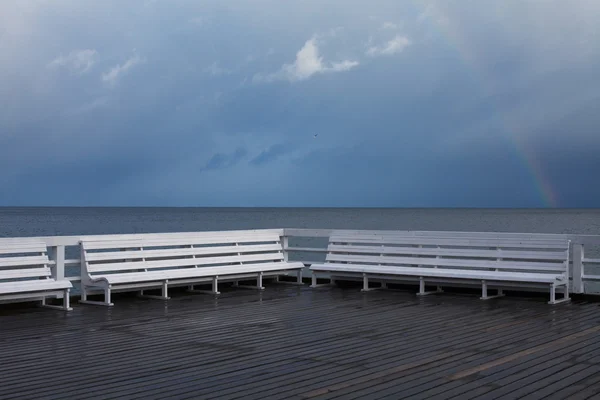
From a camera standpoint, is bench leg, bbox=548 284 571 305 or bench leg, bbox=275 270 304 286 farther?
bench leg, bbox=275 270 304 286

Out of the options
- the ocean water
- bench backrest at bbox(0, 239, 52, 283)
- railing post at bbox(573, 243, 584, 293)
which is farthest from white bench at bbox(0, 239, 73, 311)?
the ocean water

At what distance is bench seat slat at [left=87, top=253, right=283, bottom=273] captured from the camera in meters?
9.20

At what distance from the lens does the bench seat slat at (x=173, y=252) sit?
365 inches

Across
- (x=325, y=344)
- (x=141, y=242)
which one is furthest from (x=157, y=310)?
(x=325, y=344)

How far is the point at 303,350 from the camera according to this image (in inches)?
240

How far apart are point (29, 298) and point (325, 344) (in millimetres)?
3968

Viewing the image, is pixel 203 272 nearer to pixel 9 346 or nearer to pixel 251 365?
pixel 9 346

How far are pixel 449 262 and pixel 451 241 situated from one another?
293 millimetres

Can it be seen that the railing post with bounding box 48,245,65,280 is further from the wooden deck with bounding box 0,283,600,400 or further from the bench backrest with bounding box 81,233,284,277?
the wooden deck with bounding box 0,283,600,400

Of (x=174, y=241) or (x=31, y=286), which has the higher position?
(x=174, y=241)

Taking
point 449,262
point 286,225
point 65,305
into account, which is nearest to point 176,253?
point 65,305

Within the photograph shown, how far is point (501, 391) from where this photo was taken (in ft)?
15.4

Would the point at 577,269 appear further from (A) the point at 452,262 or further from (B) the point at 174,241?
(B) the point at 174,241

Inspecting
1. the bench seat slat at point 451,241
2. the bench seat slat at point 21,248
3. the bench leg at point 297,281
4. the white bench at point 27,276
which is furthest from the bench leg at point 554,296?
the bench seat slat at point 21,248
